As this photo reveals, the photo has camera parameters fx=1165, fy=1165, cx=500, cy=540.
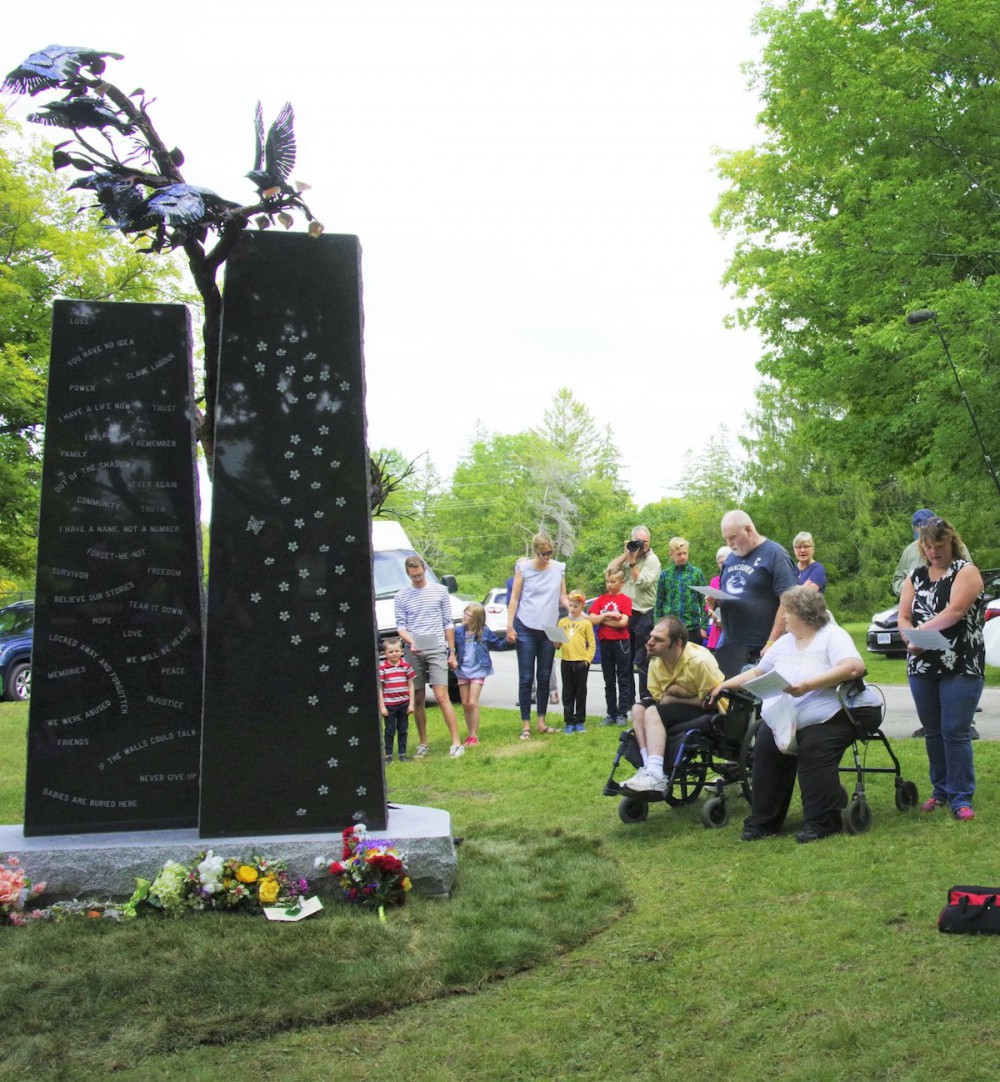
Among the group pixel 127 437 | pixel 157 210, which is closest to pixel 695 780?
pixel 127 437

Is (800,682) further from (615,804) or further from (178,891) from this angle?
(178,891)

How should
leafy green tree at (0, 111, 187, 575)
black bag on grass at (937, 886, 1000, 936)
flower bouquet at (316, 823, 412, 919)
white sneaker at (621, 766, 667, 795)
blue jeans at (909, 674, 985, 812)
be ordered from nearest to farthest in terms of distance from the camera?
black bag on grass at (937, 886, 1000, 936), flower bouquet at (316, 823, 412, 919), blue jeans at (909, 674, 985, 812), white sneaker at (621, 766, 667, 795), leafy green tree at (0, 111, 187, 575)

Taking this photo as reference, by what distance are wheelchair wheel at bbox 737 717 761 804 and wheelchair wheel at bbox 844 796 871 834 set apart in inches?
27.1

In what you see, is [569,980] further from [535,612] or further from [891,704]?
[891,704]

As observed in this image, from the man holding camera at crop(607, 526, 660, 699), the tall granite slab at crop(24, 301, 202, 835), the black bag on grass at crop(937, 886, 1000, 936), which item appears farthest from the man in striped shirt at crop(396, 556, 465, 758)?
the black bag on grass at crop(937, 886, 1000, 936)

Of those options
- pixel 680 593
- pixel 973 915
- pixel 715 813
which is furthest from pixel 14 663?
pixel 973 915

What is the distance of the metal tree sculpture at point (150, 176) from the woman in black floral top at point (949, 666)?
4128 millimetres

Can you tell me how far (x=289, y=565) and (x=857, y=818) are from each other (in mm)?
3442

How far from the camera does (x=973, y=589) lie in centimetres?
682

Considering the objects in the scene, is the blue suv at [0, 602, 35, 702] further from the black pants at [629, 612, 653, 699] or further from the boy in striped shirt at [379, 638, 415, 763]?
the black pants at [629, 612, 653, 699]

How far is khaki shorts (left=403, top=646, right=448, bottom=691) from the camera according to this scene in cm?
1111

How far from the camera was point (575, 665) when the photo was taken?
468 inches

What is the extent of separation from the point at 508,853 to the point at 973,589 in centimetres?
310

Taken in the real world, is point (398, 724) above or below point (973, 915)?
above
